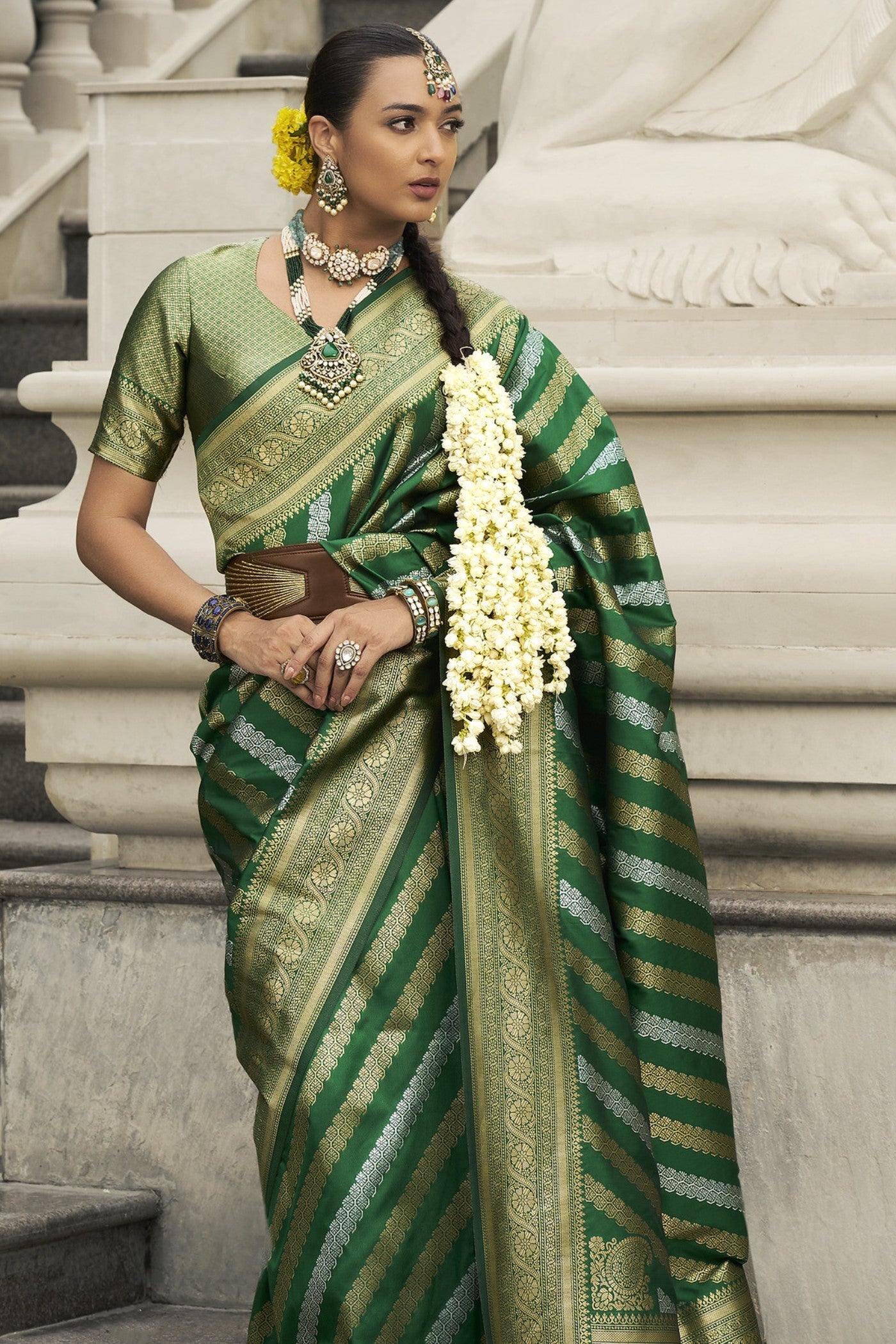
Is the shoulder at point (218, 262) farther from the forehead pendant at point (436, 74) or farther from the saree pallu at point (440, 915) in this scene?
→ the forehead pendant at point (436, 74)

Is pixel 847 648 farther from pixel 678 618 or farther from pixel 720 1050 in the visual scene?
pixel 720 1050

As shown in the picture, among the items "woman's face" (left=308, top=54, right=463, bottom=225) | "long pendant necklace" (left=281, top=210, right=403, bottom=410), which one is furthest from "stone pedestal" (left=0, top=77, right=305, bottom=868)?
"woman's face" (left=308, top=54, right=463, bottom=225)

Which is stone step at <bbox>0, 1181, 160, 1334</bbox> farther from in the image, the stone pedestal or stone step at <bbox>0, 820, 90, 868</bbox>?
stone step at <bbox>0, 820, 90, 868</bbox>

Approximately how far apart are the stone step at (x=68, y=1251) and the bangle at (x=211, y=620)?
3.27 ft

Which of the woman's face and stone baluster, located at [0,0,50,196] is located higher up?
stone baluster, located at [0,0,50,196]

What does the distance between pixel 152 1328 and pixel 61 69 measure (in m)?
3.14

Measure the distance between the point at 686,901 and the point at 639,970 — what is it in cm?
11

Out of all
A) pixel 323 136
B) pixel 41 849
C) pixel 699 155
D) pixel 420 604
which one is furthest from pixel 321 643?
pixel 41 849

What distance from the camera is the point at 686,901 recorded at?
7.24 feet

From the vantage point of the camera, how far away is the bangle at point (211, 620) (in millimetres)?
2053

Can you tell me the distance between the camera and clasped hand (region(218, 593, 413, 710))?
6.59 feet

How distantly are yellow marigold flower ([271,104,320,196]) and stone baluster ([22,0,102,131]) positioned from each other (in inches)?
105

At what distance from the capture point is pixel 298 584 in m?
2.06

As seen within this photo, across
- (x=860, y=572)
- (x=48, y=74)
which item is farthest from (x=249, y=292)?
(x=48, y=74)
